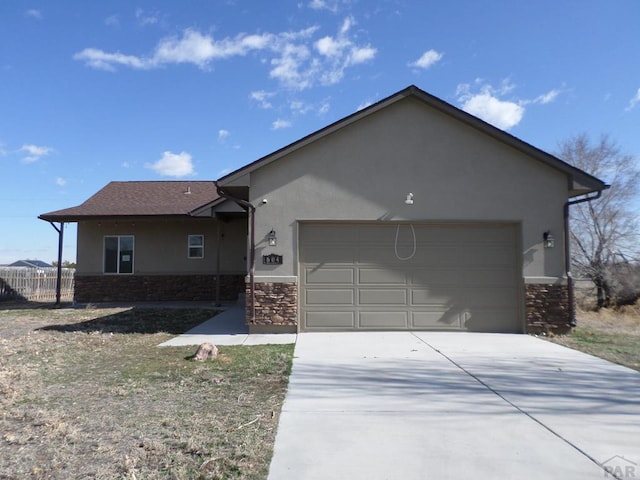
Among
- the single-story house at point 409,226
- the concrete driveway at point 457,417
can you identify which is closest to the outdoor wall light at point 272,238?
the single-story house at point 409,226

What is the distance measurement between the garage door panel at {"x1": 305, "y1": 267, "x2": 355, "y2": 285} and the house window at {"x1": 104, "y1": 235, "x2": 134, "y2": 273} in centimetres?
1019

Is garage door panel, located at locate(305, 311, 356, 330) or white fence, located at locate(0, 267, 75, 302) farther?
white fence, located at locate(0, 267, 75, 302)

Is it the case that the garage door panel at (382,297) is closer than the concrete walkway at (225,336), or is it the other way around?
the concrete walkway at (225,336)

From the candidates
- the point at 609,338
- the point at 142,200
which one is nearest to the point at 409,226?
the point at 609,338

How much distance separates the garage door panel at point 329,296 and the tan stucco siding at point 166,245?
7760mm

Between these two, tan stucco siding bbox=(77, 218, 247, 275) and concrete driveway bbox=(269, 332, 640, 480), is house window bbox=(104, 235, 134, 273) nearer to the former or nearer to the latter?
tan stucco siding bbox=(77, 218, 247, 275)

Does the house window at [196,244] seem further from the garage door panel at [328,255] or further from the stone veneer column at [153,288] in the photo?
the garage door panel at [328,255]

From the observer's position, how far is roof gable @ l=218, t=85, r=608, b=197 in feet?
33.8

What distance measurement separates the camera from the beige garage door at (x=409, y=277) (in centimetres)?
1055

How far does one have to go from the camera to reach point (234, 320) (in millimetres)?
12570

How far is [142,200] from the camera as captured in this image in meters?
18.6

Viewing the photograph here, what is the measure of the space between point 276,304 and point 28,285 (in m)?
16.6

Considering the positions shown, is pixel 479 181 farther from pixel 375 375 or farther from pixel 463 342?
pixel 375 375

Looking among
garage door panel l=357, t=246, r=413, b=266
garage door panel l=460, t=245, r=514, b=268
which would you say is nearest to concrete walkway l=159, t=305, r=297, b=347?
garage door panel l=357, t=246, r=413, b=266
